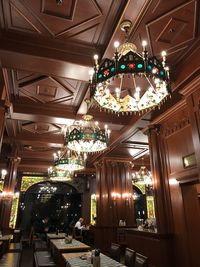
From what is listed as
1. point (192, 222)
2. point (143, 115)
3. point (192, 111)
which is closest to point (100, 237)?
point (192, 222)

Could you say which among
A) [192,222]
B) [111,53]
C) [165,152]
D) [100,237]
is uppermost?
[111,53]

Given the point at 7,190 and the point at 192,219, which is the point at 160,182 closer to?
the point at 192,219

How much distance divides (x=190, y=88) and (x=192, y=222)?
11.1 feet

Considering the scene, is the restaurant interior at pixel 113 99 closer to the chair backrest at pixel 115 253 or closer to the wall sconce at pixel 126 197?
the chair backrest at pixel 115 253

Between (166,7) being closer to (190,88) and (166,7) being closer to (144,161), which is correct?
(190,88)

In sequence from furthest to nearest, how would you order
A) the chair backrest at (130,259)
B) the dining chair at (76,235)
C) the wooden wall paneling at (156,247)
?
the dining chair at (76,235) → the wooden wall paneling at (156,247) → the chair backrest at (130,259)

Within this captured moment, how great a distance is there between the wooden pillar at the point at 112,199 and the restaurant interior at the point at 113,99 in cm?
8

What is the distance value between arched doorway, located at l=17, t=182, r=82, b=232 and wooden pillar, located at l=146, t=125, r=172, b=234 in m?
12.1

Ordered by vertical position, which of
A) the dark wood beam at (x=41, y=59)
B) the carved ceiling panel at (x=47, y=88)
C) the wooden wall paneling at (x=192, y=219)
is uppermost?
the carved ceiling panel at (x=47, y=88)

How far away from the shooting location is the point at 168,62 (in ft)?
17.0

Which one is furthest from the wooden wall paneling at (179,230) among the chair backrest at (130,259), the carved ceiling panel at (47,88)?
the carved ceiling panel at (47,88)

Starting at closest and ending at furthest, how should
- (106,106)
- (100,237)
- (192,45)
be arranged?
(106,106)
(192,45)
(100,237)

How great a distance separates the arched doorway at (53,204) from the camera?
18109 millimetres

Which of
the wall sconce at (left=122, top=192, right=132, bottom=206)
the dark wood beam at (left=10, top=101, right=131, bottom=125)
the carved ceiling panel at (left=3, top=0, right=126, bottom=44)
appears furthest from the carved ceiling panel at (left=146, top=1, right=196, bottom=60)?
the wall sconce at (left=122, top=192, right=132, bottom=206)
